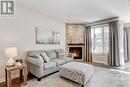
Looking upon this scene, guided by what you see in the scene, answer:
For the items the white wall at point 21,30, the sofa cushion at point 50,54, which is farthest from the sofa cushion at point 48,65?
the white wall at point 21,30

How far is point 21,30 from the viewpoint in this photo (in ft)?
12.3

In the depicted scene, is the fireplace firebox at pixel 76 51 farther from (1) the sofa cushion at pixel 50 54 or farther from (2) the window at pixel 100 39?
(1) the sofa cushion at pixel 50 54

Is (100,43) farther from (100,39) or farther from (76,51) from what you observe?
(76,51)

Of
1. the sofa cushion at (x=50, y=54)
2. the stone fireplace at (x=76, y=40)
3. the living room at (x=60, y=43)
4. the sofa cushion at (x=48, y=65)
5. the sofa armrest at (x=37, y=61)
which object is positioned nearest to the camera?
the living room at (x=60, y=43)

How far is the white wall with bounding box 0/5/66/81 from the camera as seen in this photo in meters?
3.23

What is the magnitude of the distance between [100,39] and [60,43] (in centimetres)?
236

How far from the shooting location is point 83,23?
6512 millimetres

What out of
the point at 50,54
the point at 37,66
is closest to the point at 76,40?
the point at 50,54

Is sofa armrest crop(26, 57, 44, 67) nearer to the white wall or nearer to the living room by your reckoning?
the living room

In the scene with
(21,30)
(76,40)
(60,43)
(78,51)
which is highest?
(21,30)

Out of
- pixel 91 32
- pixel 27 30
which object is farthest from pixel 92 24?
pixel 27 30

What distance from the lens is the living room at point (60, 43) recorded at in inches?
121

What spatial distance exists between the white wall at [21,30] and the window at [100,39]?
2.98 meters

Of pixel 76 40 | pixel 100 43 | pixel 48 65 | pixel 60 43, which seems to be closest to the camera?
pixel 48 65
